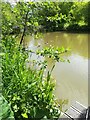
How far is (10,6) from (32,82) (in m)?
0.75

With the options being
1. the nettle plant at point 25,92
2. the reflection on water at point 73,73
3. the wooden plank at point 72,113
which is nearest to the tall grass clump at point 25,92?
the nettle plant at point 25,92

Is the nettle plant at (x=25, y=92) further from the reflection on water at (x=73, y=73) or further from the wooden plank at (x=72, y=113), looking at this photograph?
the reflection on water at (x=73, y=73)

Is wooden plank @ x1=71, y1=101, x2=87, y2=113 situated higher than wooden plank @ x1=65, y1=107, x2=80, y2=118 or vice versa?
wooden plank @ x1=65, y1=107, x2=80, y2=118

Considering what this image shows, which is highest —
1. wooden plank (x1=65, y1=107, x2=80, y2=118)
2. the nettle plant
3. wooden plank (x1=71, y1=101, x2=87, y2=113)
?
the nettle plant

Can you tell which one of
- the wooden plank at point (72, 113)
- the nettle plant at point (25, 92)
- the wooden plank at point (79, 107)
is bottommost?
the wooden plank at point (79, 107)

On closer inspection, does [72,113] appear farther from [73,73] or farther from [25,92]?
[73,73]

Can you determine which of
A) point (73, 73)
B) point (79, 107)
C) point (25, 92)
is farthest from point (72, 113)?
point (73, 73)

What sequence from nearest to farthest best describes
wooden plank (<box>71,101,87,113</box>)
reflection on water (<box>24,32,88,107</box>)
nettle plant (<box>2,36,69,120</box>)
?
nettle plant (<box>2,36,69,120</box>)
wooden plank (<box>71,101,87,113</box>)
reflection on water (<box>24,32,88,107</box>)

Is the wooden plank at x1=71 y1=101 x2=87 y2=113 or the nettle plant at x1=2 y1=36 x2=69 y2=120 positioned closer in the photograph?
the nettle plant at x1=2 y1=36 x2=69 y2=120

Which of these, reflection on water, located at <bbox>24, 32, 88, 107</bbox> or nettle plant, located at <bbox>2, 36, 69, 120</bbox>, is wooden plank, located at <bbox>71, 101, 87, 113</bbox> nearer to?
reflection on water, located at <bbox>24, 32, 88, 107</bbox>

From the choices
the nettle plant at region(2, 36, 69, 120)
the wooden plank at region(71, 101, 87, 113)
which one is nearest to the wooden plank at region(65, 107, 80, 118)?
the wooden plank at region(71, 101, 87, 113)

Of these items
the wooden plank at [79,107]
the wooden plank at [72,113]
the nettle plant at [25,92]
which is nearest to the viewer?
the nettle plant at [25,92]

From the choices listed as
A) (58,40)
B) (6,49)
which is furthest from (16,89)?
(58,40)

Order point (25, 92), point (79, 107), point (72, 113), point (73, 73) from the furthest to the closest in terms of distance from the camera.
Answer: point (73, 73) < point (79, 107) < point (72, 113) < point (25, 92)
